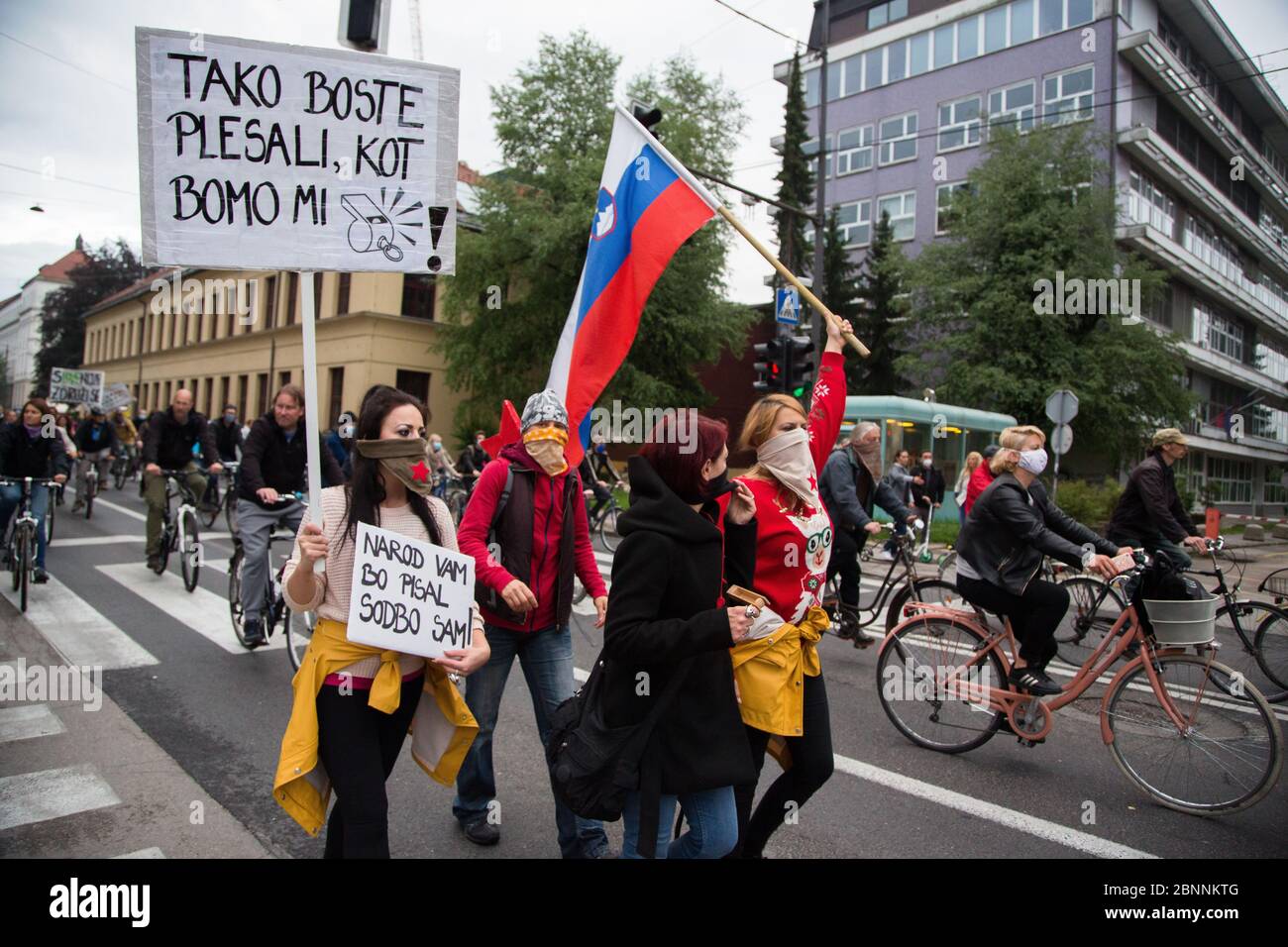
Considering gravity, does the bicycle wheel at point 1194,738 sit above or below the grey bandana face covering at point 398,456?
below

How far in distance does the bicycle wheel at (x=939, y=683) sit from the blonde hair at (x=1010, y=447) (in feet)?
3.19

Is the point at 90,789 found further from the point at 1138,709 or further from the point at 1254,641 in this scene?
the point at 1254,641

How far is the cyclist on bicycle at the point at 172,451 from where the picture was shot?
30.5 feet

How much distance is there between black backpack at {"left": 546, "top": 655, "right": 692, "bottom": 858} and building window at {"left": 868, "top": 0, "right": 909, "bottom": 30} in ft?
143

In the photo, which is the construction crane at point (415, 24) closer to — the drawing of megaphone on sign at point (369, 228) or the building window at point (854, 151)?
the drawing of megaphone on sign at point (369, 228)

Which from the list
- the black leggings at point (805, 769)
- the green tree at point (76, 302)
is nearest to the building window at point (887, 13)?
the black leggings at point (805, 769)

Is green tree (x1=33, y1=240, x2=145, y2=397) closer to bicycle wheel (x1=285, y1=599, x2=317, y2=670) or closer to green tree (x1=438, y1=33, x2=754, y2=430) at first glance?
green tree (x1=438, y1=33, x2=754, y2=430)

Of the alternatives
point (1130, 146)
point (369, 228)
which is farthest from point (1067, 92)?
point (369, 228)

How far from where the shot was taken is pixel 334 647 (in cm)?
265

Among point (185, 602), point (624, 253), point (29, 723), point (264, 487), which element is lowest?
point (29, 723)

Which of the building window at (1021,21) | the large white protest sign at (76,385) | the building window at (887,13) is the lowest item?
the large white protest sign at (76,385)

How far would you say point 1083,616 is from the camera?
24.1 feet

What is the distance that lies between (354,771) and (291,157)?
2043mm
